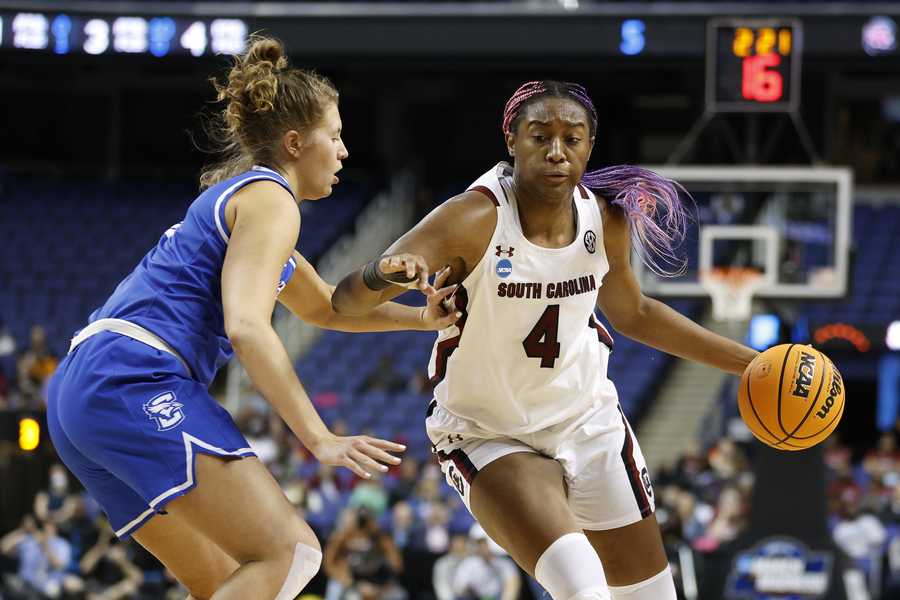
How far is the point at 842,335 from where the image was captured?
1390 centimetres

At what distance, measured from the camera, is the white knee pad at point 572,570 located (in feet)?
13.1

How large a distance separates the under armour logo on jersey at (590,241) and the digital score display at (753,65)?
6.53 m

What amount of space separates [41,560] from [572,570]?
28.8 feet

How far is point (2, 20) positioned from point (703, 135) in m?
9.26

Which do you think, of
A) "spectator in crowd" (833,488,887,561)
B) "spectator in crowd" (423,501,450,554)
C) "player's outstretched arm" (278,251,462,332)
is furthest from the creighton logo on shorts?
"spectator in crowd" (833,488,887,561)

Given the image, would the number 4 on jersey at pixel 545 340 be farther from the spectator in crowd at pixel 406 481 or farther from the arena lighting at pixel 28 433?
the spectator in crowd at pixel 406 481

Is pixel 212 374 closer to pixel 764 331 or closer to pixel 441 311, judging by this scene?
pixel 441 311

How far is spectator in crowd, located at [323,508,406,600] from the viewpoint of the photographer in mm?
10859

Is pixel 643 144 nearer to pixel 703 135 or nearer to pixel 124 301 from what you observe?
pixel 703 135

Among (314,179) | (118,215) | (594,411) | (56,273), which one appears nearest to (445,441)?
(594,411)

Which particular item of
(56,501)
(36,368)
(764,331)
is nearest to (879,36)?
(764,331)

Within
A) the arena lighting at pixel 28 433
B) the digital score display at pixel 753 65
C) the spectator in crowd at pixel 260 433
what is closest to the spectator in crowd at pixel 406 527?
the spectator in crowd at pixel 260 433

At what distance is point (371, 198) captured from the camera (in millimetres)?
19531

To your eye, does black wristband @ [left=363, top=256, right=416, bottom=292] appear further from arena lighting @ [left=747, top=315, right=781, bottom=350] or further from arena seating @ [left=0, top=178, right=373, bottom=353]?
arena seating @ [left=0, top=178, right=373, bottom=353]
